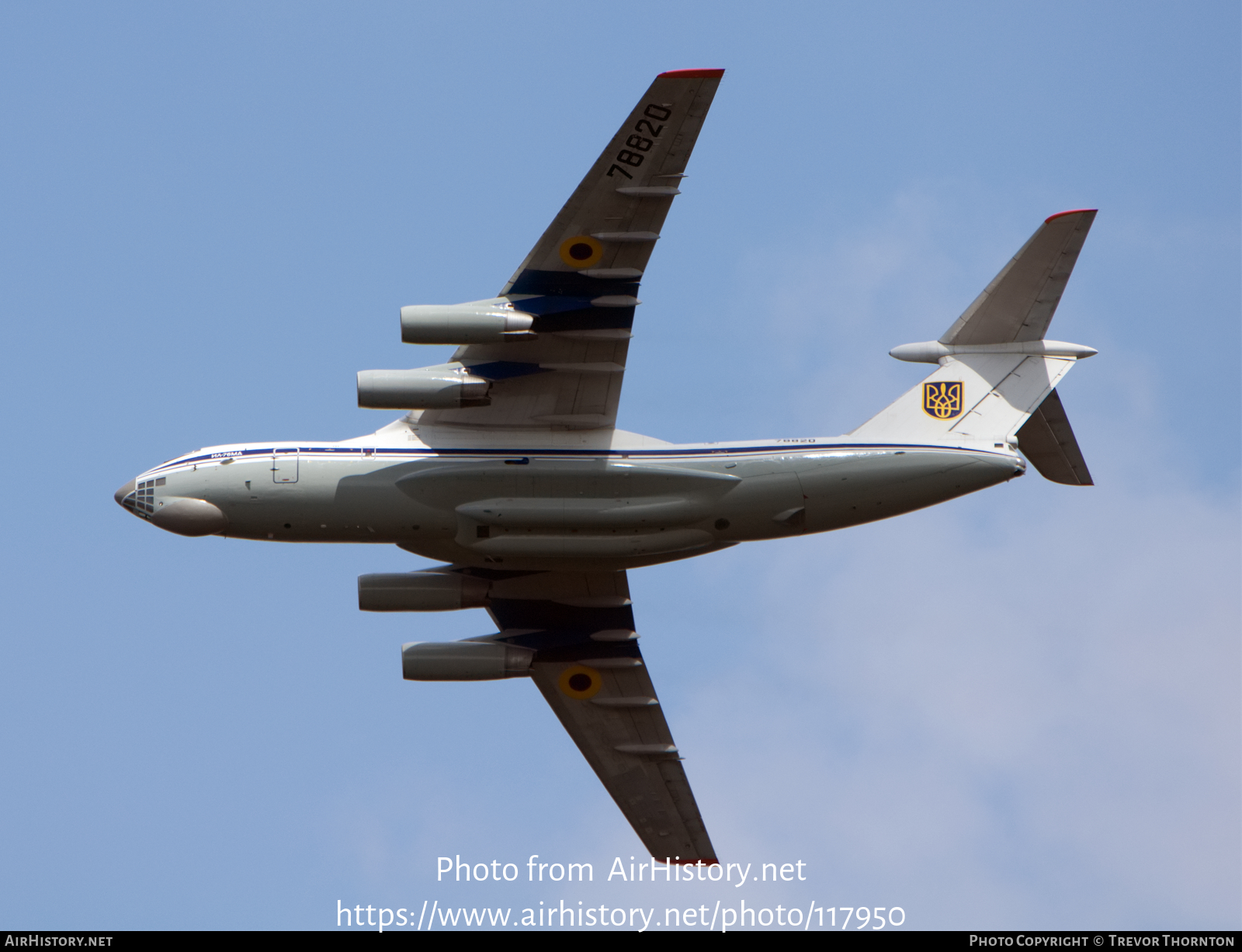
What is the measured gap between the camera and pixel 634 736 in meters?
28.9

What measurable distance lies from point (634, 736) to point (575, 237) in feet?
28.0

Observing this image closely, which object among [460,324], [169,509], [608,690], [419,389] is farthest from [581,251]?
[608,690]

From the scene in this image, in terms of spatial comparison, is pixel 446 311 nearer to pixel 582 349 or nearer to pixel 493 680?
pixel 582 349

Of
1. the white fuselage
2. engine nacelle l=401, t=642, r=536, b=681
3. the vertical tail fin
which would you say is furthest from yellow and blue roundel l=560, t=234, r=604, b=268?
engine nacelle l=401, t=642, r=536, b=681

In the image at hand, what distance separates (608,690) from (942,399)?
22.4ft

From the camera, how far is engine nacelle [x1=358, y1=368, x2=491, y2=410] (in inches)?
955

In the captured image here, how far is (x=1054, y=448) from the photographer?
85.7ft

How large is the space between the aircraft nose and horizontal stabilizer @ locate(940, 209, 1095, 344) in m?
11.0

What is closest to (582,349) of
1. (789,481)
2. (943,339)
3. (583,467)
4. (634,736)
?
(583,467)

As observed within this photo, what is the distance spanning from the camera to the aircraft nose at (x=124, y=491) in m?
25.7

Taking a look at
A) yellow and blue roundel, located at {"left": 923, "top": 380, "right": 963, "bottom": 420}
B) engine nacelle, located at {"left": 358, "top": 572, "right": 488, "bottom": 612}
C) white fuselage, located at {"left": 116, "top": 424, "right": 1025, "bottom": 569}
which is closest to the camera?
white fuselage, located at {"left": 116, "top": 424, "right": 1025, "bottom": 569}

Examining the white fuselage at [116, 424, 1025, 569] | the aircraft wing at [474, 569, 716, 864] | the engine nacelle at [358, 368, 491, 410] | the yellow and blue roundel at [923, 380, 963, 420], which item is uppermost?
the engine nacelle at [358, 368, 491, 410]

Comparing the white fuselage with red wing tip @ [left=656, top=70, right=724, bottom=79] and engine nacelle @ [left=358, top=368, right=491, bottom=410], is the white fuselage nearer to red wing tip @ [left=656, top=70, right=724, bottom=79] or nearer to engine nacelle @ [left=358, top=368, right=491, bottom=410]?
engine nacelle @ [left=358, top=368, right=491, bottom=410]
